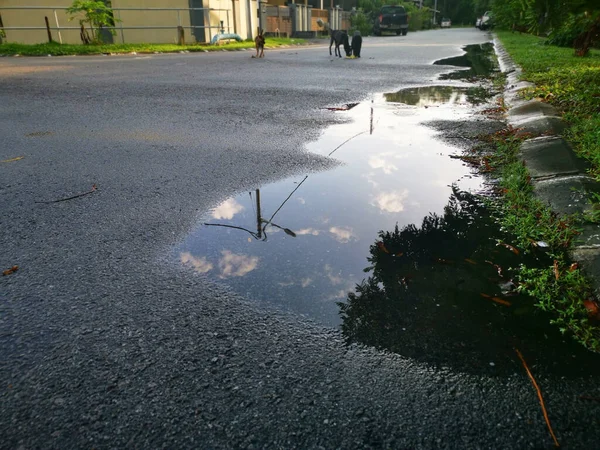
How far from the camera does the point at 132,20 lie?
22516 mm

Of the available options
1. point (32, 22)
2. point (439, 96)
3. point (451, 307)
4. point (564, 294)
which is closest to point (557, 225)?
point (564, 294)

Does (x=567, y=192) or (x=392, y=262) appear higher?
(x=567, y=192)

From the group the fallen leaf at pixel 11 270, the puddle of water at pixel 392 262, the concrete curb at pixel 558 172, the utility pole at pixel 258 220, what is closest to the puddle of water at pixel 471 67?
the concrete curb at pixel 558 172

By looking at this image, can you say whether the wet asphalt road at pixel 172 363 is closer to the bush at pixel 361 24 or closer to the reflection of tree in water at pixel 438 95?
the reflection of tree in water at pixel 438 95

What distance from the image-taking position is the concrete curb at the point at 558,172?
266cm

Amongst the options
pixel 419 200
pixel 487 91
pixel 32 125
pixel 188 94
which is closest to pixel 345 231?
pixel 419 200

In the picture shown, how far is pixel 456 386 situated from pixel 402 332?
1.23 ft

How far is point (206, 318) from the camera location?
7.09 ft

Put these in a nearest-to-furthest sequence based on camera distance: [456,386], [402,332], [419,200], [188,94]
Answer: [456,386] → [402,332] → [419,200] → [188,94]

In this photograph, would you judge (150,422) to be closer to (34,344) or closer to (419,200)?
(34,344)

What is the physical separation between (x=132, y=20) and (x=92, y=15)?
3.19m

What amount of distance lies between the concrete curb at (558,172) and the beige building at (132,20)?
2085cm

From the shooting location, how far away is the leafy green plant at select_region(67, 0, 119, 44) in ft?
62.7

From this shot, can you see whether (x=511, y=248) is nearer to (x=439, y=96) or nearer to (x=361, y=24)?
(x=439, y=96)
